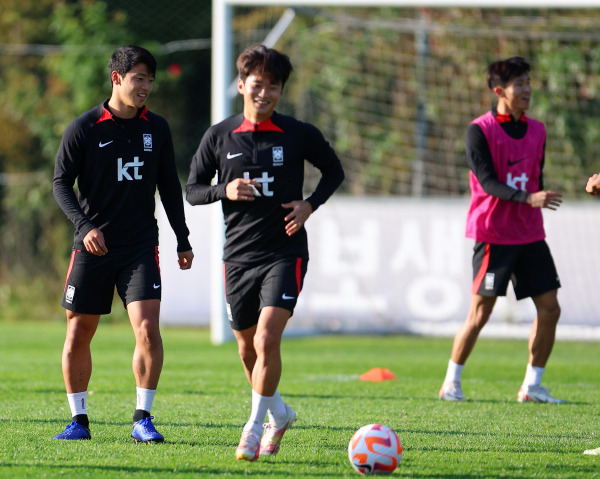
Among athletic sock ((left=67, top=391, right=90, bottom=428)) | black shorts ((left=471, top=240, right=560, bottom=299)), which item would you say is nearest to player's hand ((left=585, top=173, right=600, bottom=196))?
A: black shorts ((left=471, top=240, right=560, bottom=299))

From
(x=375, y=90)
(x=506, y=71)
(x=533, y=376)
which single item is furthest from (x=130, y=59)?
(x=375, y=90)

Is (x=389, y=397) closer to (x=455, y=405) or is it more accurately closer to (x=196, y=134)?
(x=455, y=405)

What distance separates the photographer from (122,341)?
15.1 metres

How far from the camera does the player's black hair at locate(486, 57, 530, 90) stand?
8.12m

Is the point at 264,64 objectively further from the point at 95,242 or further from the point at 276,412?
the point at 276,412

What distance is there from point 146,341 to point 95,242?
0.64m

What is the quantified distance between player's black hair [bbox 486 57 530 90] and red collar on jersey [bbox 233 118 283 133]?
2.95m

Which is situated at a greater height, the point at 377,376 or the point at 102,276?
the point at 102,276

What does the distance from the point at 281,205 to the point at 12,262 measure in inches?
678

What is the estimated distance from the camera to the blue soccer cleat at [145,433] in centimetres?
588

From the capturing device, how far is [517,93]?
8.13m

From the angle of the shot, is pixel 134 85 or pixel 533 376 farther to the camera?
pixel 533 376

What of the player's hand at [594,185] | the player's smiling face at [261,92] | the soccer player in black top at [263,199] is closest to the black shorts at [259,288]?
the soccer player in black top at [263,199]

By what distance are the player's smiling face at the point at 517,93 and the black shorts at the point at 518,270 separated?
109 centimetres
